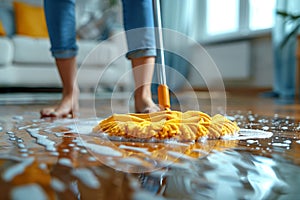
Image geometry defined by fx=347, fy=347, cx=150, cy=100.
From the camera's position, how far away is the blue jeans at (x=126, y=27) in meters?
1.06

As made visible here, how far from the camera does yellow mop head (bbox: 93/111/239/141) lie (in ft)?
2.09

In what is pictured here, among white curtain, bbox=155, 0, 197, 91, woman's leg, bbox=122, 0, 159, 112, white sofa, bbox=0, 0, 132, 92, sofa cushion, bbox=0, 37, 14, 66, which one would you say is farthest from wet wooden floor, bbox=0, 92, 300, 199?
white curtain, bbox=155, 0, 197, 91

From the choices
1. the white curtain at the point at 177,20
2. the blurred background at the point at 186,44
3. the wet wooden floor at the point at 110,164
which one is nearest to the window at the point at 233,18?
the blurred background at the point at 186,44

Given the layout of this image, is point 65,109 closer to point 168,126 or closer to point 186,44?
point 168,126

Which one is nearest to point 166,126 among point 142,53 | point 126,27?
point 142,53

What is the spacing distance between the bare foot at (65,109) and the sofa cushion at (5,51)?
1.43m

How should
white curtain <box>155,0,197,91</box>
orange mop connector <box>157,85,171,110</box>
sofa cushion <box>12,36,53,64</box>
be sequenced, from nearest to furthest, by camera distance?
orange mop connector <box>157,85,171,110</box>, sofa cushion <box>12,36,53,64</box>, white curtain <box>155,0,197,91</box>

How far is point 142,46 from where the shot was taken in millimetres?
1062

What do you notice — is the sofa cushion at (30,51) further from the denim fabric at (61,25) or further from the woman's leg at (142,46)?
the woman's leg at (142,46)

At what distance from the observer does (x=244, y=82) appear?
3334mm

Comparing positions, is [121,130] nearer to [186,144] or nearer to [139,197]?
[186,144]

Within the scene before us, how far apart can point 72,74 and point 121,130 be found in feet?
1.99

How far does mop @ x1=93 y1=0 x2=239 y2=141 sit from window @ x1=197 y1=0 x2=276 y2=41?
246 cm

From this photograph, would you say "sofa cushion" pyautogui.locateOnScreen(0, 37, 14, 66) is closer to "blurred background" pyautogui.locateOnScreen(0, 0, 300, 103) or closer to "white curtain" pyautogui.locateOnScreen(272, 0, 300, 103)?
"blurred background" pyautogui.locateOnScreen(0, 0, 300, 103)
